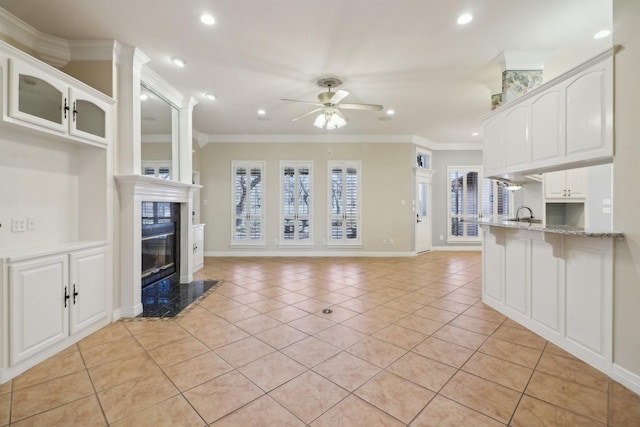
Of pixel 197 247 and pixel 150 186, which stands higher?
pixel 150 186

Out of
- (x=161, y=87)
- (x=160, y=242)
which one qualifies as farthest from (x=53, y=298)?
(x=161, y=87)

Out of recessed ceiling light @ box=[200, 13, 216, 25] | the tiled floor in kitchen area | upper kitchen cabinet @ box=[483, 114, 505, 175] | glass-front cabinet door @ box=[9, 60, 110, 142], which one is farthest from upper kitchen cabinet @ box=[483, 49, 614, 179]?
glass-front cabinet door @ box=[9, 60, 110, 142]

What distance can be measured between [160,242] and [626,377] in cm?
524

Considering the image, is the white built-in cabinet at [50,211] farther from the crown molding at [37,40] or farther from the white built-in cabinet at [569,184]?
the white built-in cabinet at [569,184]

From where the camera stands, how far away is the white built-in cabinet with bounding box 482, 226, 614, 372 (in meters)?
2.12

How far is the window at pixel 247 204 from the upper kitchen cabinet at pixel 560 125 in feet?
17.0

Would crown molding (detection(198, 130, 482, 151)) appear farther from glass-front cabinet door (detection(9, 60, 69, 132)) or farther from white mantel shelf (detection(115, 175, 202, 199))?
glass-front cabinet door (detection(9, 60, 69, 132))

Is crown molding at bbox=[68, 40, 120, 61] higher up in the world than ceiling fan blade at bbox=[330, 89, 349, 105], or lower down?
higher up

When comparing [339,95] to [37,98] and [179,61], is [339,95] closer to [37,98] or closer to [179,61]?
[179,61]

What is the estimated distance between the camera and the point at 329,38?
2920mm

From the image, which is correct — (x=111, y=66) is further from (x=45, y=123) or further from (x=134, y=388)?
(x=134, y=388)

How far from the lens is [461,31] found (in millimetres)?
2807

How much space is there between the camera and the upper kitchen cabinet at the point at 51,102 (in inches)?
83.8

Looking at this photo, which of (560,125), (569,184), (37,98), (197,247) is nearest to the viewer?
(37,98)
